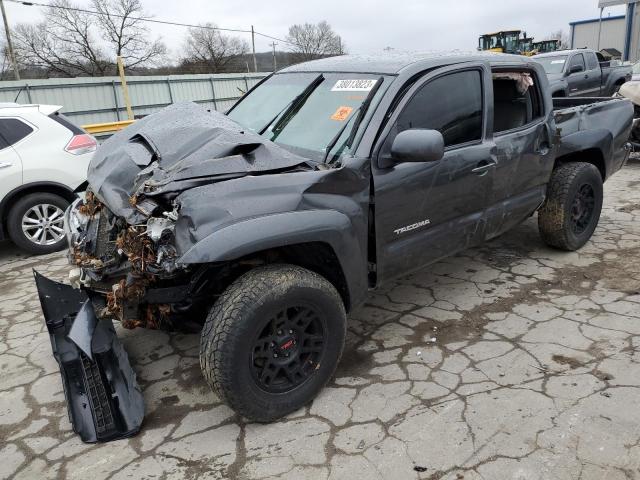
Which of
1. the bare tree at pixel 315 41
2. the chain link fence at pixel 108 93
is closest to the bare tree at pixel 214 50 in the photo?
the bare tree at pixel 315 41

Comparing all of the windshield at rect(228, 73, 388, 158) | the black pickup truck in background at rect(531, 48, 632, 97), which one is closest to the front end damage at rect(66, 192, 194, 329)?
the windshield at rect(228, 73, 388, 158)

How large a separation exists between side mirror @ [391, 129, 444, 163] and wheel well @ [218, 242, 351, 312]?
66cm

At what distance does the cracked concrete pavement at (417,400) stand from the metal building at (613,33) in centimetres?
4075

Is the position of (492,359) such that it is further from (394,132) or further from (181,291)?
(181,291)

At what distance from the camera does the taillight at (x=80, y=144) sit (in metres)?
5.76

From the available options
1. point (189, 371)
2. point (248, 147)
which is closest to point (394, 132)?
point (248, 147)

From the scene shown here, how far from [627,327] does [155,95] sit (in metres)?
17.8

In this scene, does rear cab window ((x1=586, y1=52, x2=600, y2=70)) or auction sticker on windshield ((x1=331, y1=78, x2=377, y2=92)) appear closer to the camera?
auction sticker on windshield ((x1=331, y1=78, x2=377, y2=92))

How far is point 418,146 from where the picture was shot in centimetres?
274

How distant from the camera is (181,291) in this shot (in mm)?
2648

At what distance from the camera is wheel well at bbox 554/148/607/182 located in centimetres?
473

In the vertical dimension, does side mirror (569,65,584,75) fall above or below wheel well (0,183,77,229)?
above

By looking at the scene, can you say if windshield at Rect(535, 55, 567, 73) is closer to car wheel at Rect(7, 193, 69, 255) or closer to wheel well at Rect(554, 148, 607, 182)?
wheel well at Rect(554, 148, 607, 182)

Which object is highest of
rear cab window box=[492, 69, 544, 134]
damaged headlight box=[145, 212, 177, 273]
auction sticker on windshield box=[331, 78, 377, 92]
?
auction sticker on windshield box=[331, 78, 377, 92]
